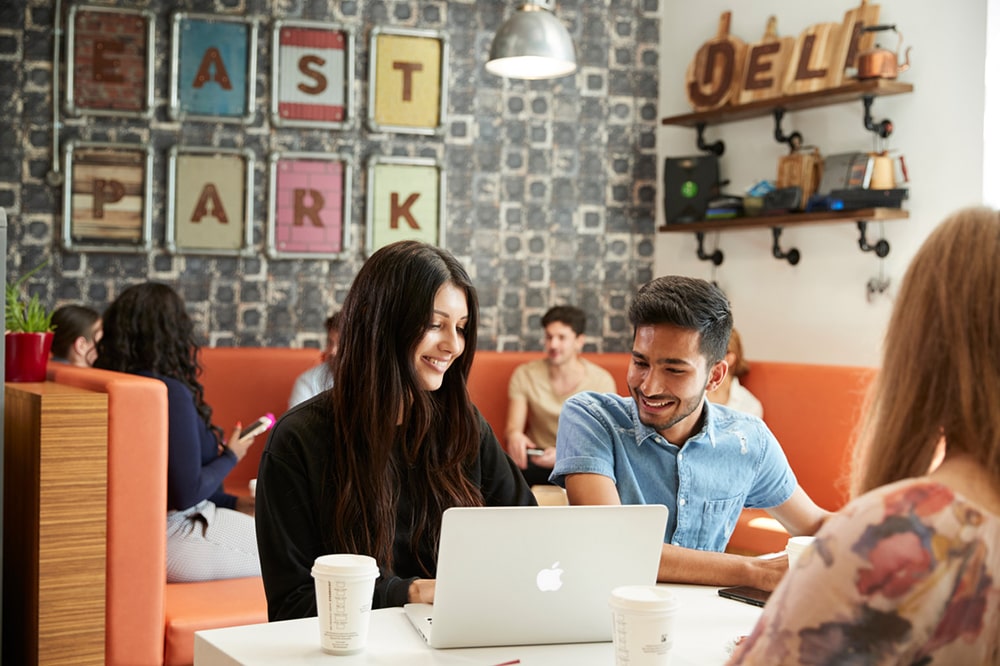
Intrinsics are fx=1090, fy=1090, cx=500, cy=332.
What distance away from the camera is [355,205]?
5.41 m

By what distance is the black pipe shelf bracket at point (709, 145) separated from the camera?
5.53 metres

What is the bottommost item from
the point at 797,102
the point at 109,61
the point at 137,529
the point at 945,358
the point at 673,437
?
the point at 137,529

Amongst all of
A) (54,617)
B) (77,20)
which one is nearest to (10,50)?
(77,20)

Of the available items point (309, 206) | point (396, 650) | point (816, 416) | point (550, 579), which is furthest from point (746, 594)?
point (309, 206)

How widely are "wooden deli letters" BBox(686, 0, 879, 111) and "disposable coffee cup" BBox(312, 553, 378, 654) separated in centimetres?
384

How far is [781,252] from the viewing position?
17.0ft

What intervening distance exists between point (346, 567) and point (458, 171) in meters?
4.25

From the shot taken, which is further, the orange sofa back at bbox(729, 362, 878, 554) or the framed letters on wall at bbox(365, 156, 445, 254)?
the framed letters on wall at bbox(365, 156, 445, 254)

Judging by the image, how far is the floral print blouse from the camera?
931 millimetres

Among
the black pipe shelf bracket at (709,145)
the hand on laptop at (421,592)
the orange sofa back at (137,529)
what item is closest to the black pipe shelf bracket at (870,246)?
the black pipe shelf bracket at (709,145)

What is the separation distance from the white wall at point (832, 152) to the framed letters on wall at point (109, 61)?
2.67 m

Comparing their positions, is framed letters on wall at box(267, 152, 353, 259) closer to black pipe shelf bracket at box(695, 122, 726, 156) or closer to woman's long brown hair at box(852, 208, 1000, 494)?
black pipe shelf bracket at box(695, 122, 726, 156)

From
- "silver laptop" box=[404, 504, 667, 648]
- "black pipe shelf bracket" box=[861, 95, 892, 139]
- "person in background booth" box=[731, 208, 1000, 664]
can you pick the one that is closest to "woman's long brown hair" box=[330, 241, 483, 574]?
"silver laptop" box=[404, 504, 667, 648]

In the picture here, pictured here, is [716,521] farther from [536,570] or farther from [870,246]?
[870,246]
